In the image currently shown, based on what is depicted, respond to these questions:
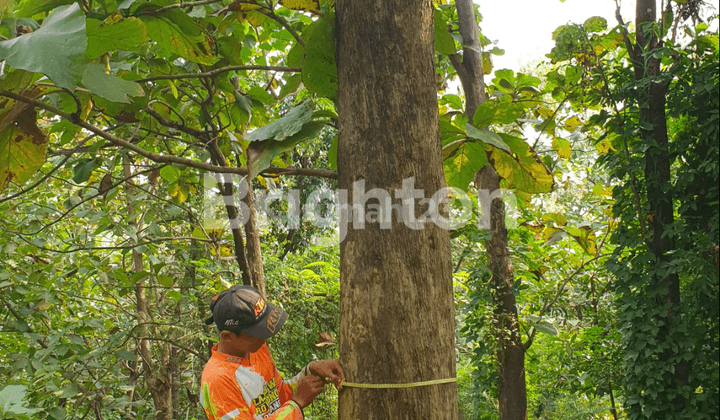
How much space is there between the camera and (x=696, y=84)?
167 centimetres

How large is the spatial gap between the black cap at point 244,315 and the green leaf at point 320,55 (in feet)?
2.54

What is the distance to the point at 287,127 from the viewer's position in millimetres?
1553

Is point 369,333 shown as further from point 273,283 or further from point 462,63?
point 273,283

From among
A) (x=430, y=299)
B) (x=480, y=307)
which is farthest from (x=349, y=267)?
(x=480, y=307)

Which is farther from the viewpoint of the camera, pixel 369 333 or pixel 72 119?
pixel 72 119

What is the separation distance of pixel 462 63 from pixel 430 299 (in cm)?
227

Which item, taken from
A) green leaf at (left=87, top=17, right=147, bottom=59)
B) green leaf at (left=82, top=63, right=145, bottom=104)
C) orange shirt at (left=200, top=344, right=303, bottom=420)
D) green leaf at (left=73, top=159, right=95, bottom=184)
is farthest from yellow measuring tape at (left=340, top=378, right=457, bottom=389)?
green leaf at (left=73, top=159, right=95, bottom=184)

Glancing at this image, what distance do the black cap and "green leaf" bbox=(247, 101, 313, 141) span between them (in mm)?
607

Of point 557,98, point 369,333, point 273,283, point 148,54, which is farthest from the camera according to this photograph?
point 273,283

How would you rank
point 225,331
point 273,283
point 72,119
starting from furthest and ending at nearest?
point 273,283 → point 225,331 → point 72,119

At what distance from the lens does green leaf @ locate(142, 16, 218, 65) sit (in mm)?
1731

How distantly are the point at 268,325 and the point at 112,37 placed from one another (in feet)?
3.45

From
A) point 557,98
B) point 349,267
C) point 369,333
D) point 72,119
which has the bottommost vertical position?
point 369,333

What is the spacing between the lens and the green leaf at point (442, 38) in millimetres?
1786
